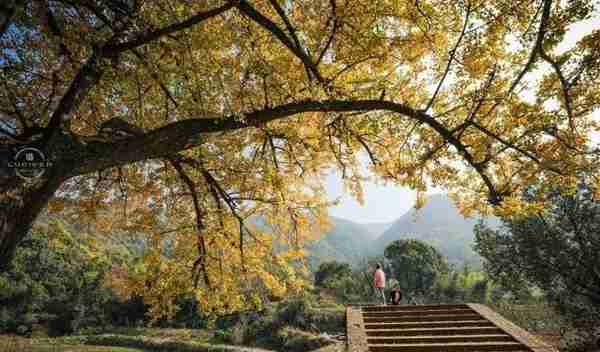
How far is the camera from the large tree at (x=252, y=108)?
388 cm

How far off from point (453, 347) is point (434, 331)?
104 centimetres

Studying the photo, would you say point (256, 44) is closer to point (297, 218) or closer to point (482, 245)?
point (297, 218)

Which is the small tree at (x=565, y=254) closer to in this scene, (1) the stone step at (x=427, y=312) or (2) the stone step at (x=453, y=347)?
(1) the stone step at (x=427, y=312)

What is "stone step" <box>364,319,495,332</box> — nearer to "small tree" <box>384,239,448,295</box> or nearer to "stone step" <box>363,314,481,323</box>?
"stone step" <box>363,314,481,323</box>

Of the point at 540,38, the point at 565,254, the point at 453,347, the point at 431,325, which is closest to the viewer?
the point at 540,38

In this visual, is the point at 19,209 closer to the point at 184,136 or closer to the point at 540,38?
the point at 184,136

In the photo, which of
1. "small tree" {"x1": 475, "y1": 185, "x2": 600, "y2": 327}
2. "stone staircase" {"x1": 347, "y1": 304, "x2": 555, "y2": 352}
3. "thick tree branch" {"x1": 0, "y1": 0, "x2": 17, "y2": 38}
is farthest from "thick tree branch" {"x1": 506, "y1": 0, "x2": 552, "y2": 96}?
"small tree" {"x1": 475, "y1": 185, "x2": 600, "y2": 327}

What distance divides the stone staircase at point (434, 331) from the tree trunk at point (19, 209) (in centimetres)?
465

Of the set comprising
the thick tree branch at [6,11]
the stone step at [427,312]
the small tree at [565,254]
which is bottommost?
the stone step at [427,312]

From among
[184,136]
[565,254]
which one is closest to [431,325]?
[184,136]

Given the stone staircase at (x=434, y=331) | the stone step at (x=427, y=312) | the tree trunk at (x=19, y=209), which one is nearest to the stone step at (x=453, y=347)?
the stone staircase at (x=434, y=331)

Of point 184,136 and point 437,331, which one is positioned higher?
point 184,136

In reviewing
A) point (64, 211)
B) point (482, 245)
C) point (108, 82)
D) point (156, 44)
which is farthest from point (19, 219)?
point (482, 245)

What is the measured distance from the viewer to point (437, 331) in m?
6.35
